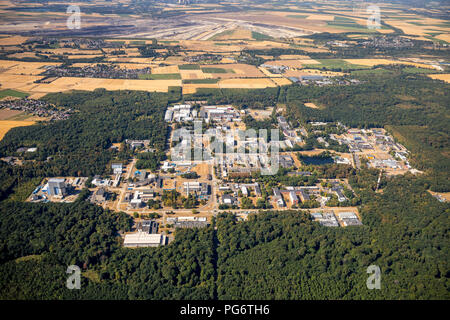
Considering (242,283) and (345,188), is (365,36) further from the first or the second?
(242,283)

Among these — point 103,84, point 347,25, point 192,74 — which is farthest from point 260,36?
point 103,84

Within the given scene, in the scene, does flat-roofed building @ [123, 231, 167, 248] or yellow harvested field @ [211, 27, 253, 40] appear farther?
yellow harvested field @ [211, 27, 253, 40]

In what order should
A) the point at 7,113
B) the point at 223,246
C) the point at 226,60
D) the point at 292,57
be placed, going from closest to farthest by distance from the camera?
the point at 223,246 → the point at 7,113 → the point at 226,60 → the point at 292,57

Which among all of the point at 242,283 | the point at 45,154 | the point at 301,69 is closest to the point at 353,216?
the point at 242,283

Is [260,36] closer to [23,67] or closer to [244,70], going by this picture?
[244,70]

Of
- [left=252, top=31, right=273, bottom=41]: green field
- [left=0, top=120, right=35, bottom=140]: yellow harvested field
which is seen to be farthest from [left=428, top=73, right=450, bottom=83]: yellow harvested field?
[left=0, top=120, right=35, bottom=140]: yellow harvested field

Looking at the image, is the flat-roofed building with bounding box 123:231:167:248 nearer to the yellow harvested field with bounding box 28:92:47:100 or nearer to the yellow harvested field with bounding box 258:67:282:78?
the yellow harvested field with bounding box 28:92:47:100
